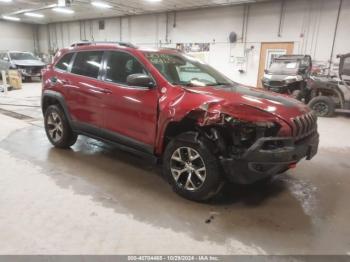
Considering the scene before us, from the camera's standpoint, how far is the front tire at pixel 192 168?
8.56 feet

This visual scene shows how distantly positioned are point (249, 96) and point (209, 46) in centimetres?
1051

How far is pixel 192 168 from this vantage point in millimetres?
2754

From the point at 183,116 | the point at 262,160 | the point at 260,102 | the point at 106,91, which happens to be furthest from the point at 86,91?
the point at 262,160

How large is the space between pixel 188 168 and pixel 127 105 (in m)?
1.00

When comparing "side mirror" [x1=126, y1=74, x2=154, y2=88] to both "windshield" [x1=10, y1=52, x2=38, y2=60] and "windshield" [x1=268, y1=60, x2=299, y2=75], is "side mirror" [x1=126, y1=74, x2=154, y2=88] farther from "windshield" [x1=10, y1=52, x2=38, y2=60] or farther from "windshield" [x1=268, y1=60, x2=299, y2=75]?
"windshield" [x1=10, y1=52, x2=38, y2=60]

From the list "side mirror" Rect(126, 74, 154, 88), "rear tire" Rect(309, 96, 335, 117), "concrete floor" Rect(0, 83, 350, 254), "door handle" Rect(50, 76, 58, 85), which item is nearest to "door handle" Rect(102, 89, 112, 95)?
"side mirror" Rect(126, 74, 154, 88)

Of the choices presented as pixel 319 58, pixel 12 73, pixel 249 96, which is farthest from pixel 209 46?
pixel 249 96

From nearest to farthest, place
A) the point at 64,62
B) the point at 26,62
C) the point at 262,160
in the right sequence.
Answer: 1. the point at 262,160
2. the point at 64,62
3. the point at 26,62

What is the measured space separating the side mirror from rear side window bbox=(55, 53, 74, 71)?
5.29 feet

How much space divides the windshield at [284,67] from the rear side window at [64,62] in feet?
21.9

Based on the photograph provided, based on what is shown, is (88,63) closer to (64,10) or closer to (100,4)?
(100,4)

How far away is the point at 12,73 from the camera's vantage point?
1184cm

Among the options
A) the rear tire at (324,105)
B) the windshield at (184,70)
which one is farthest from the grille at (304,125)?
the rear tire at (324,105)

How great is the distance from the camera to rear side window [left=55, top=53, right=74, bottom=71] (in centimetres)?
404
